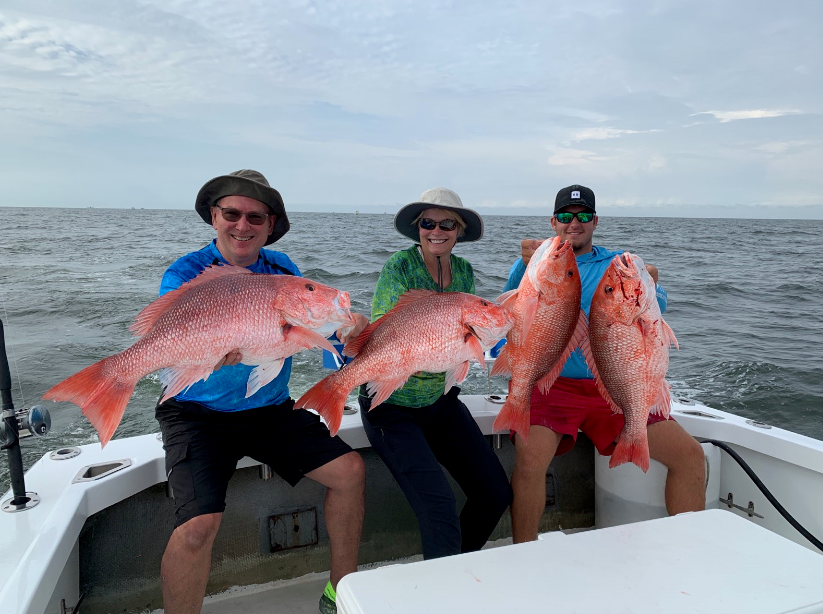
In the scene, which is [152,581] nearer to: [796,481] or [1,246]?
[796,481]

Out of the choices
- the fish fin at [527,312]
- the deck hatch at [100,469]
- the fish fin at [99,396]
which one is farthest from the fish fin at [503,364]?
the deck hatch at [100,469]

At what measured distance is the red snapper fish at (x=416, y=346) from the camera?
2.44 m

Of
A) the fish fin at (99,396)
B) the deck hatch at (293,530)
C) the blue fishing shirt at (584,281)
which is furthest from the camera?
the blue fishing shirt at (584,281)

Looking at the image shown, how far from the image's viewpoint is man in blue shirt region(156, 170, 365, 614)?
275 cm

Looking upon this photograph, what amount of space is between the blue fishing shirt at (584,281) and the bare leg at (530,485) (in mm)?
526

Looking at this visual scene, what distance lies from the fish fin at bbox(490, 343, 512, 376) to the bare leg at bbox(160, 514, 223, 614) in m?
1.50

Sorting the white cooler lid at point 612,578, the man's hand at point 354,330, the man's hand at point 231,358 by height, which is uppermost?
the man's hand at point 354,330

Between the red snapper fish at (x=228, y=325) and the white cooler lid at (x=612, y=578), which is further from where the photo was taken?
the red snapper fish at (x=228, y=325)

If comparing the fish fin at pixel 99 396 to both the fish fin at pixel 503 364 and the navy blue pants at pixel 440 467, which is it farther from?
the fish fin at pixel 503 364

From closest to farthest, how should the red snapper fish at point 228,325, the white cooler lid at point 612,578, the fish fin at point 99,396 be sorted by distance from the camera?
the white cooler lid at point 612,578, the fish fin at point 99,396, the red snapper fish at point 228,325

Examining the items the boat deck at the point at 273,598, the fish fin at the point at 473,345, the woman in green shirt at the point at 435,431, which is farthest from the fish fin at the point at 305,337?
the boat deck at the point at 273,598

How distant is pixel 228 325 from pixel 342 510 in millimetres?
1216

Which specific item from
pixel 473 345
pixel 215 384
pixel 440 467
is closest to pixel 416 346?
pixel 473 345

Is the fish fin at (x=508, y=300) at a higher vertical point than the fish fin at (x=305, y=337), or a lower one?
higher
